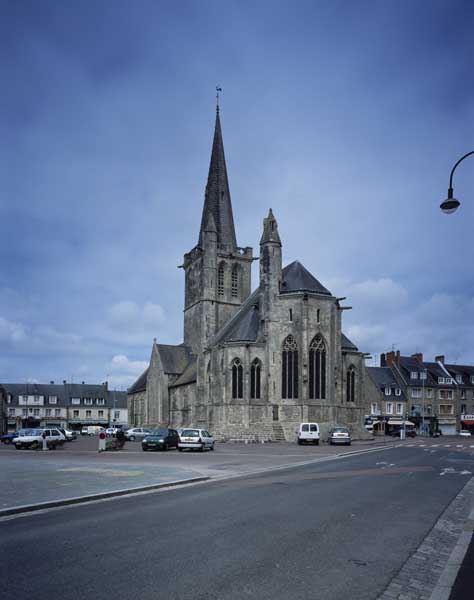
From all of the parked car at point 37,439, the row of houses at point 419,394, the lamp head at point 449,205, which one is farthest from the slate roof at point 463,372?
the lamp head at point 449,205

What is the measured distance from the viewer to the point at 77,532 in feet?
29.0

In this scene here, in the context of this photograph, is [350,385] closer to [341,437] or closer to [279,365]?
[279,365]

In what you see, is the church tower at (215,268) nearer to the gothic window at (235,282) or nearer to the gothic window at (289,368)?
the gothic window at (235,282)

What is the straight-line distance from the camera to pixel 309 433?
1668 inches

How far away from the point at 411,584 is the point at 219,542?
9.10ft

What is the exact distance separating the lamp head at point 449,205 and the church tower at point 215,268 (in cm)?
5043

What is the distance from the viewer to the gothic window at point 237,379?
49.4 meters

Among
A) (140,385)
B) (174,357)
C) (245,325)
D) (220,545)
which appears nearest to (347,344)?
(245,325)

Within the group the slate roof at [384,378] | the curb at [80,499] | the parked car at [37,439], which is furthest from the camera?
the slate roof at [384,378]

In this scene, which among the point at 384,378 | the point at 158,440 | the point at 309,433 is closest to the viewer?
the point at 158,440

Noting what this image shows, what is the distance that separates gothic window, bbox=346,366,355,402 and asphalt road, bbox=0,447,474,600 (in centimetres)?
3969

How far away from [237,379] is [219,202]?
25443mm

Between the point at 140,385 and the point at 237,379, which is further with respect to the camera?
the point at 140,385

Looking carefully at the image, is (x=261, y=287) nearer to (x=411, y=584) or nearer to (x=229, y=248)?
(x=229, y=248)
